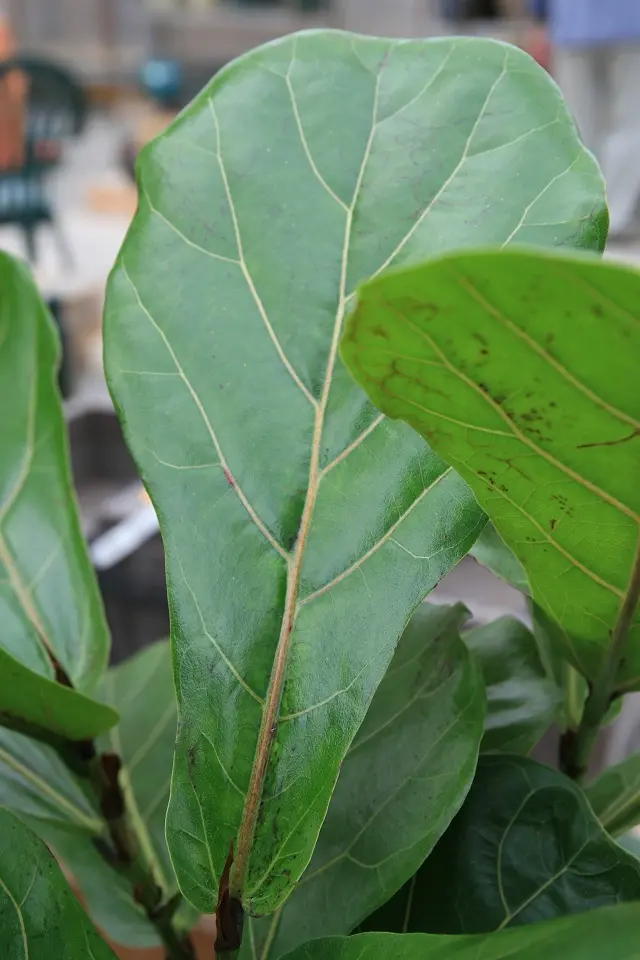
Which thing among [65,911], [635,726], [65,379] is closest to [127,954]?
[65,911]

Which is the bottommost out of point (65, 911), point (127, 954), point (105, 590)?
point (105, 590)

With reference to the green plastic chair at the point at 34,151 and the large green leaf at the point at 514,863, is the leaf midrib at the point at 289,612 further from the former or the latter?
the green plastic chair at the point at 34,151

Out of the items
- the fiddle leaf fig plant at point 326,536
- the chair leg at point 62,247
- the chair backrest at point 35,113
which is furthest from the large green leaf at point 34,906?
the chair leg at point 62,247

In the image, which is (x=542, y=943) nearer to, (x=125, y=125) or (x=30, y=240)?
(x=30, y=240)

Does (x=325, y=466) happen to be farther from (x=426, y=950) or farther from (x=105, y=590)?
(x=105, y=590)

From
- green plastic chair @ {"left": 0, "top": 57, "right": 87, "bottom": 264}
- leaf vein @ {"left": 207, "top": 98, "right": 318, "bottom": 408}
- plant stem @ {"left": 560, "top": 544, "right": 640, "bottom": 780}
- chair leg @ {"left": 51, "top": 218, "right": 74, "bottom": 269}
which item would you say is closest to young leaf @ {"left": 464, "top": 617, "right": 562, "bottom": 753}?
plant stem @ {"left": 560, "top": 544, "right": 640, "bottom": 780}
